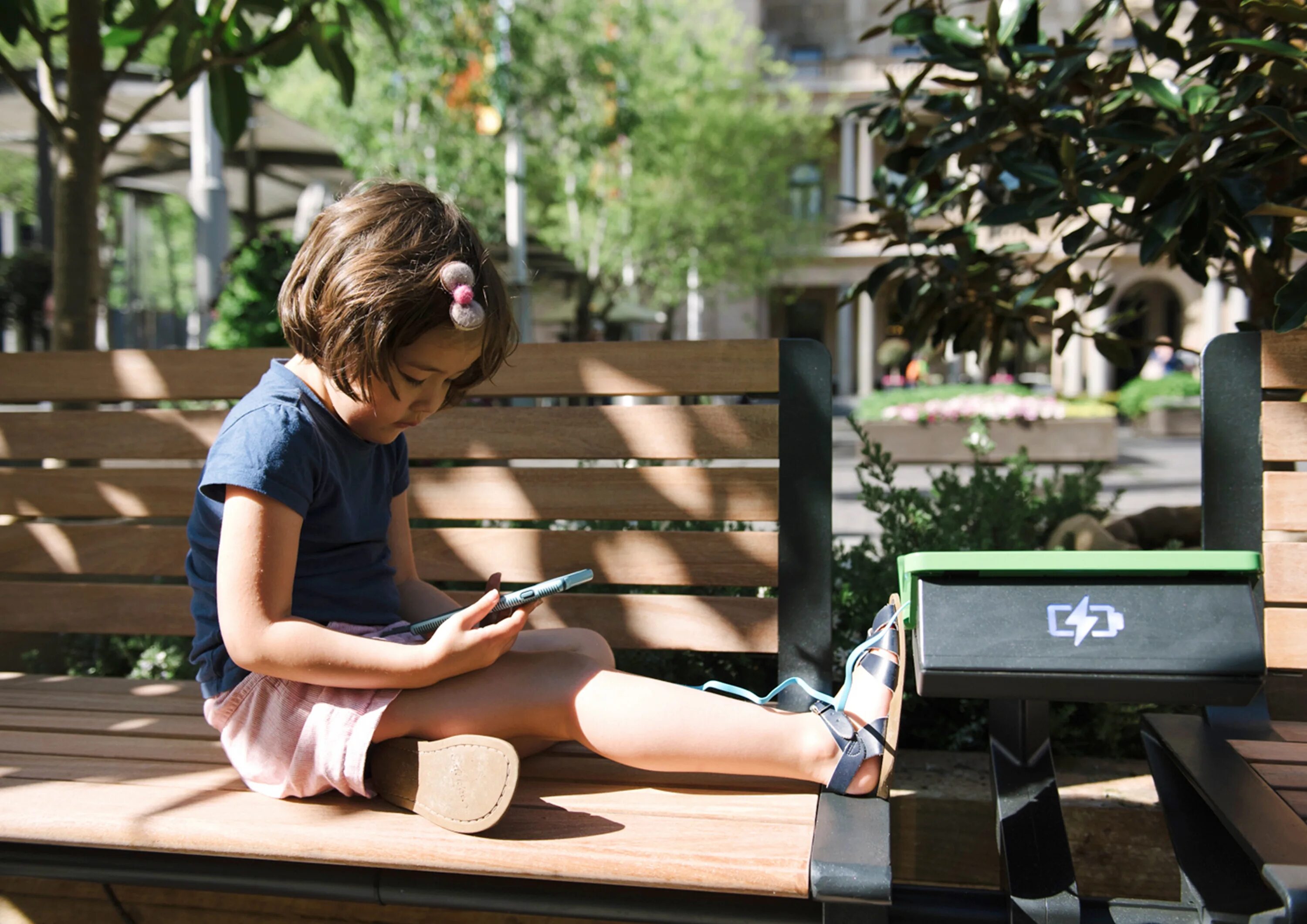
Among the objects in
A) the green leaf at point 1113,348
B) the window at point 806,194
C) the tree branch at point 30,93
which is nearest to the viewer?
the tree branch at point 30,93

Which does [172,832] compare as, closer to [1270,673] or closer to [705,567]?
[705,567]

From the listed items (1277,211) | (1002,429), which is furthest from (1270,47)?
(1002,429)

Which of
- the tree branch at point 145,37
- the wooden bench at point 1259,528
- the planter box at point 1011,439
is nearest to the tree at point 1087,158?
the wooden bench at point 1259,528

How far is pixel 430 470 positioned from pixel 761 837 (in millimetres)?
1233

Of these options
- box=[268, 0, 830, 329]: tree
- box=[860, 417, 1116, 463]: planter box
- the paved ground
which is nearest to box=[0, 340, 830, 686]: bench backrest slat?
the paved ground

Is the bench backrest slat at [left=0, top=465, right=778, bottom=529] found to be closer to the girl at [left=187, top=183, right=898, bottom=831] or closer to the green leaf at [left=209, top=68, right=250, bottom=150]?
the girl at [left=187, top=183, right=898, bottom=831]

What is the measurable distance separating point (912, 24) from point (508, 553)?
180 centimetres

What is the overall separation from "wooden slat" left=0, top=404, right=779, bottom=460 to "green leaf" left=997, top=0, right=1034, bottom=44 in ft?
4.38

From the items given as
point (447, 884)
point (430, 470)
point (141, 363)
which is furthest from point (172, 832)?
point (141, 363)

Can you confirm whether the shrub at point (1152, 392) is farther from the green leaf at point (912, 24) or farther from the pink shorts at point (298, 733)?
the pink shorts at point (298, 733)

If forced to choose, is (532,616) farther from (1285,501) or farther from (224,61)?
(224,61)

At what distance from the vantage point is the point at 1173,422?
18.5 meters

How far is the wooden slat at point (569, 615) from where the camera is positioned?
2195 mm

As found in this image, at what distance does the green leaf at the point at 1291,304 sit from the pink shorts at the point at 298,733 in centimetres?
168
